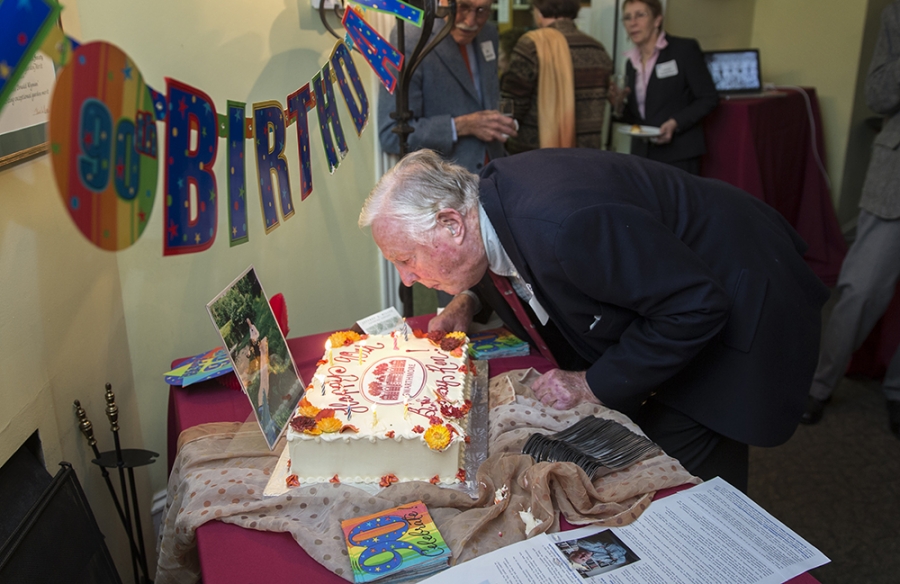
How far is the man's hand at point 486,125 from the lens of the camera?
240 cm

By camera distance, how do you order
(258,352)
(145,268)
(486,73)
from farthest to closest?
1. (486,73)
2. (145,268)
3. (258,352)

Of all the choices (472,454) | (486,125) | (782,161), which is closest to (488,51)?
(486,125)

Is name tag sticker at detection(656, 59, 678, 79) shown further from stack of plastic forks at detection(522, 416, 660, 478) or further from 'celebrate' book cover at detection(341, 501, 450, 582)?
'celebrate' book cover at detection(341, 501, 450, 582)

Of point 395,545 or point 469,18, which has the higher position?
point 469,18

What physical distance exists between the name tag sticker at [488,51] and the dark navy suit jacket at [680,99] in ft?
3.92

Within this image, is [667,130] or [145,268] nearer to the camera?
[145,268]

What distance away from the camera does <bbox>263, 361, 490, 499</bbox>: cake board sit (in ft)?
3.61

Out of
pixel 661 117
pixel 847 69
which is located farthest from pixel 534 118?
pixel 847 69

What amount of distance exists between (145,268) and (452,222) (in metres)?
0.82

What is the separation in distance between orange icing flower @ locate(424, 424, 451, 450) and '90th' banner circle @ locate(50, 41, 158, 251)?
0.54 metres

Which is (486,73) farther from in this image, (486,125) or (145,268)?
(145,268)

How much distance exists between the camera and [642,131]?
11.0 feet

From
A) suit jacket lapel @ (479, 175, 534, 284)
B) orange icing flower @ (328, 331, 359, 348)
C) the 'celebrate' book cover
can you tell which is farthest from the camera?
orange icing flower @ (328, 331, 359, 348)

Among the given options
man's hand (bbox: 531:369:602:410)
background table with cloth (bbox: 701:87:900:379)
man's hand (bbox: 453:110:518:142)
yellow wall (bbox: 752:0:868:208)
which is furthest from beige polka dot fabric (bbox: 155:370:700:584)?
yellow wall (bbox: 752:0:868:208)
